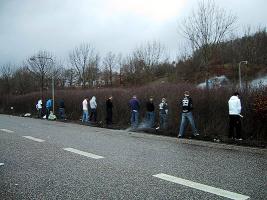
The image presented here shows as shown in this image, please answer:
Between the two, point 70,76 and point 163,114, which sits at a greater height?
point 70,76

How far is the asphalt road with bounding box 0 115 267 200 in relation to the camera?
6.64m

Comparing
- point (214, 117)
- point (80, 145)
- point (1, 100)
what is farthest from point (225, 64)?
point (80, 145)

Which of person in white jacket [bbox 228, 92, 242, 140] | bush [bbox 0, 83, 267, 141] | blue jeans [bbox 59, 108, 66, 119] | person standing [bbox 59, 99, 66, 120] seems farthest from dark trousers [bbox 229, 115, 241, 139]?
blue jeans [bbox 59, 108, 66, 119]

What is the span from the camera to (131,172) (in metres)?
8.33

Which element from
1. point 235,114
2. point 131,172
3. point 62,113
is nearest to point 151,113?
point 235,114

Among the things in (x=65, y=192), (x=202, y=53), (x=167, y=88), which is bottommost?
(x=65, y=192)

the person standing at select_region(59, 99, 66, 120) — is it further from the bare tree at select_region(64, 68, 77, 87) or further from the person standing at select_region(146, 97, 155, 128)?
the bare tree at select_region(64, 68, 77, 87)

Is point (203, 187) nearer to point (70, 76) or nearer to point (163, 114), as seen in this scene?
point (163, 114)

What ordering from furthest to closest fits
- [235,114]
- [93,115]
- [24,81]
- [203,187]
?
[24,81] → [93,115] → [235,114] → [203,187]

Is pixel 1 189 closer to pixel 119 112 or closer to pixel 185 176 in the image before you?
pixel 185 176

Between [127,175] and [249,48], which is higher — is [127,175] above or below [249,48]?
below

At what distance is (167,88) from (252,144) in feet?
31.2

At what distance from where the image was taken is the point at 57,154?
1102 centimetres

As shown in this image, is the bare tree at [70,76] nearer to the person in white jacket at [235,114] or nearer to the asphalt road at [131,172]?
the person in white jacket at [235,114]
